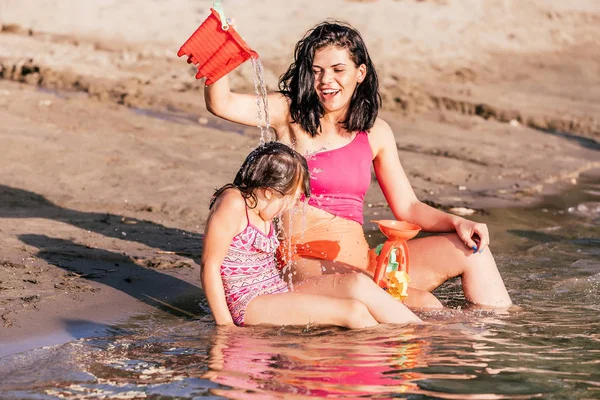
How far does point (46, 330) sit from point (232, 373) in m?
0.96

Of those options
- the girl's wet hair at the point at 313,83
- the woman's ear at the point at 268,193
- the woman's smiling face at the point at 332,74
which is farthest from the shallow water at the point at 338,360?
the woman's smiling face at the point at 332,74

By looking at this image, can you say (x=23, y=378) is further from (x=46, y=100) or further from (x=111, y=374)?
(x=46, y=100)

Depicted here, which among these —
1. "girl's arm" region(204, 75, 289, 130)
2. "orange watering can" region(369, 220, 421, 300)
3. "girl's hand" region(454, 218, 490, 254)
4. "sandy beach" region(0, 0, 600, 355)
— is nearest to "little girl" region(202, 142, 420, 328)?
"orange watering can" region(369, 220, 421, 300)

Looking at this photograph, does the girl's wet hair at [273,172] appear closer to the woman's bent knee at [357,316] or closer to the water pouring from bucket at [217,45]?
the water pouring from bucket at [217,45]

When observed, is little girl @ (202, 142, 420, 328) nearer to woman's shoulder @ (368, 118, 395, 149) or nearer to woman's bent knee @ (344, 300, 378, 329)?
woman's bent knee @ (344, 300, 378, 329)

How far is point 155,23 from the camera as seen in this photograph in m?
12.4

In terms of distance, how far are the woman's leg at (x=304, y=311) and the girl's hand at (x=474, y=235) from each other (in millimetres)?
657

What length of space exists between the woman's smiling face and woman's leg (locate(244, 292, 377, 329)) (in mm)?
970

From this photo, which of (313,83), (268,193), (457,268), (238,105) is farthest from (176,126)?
(268,193)

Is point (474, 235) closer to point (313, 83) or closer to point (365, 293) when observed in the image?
point (365, 293)

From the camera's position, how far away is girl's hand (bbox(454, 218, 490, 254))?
4.60 m

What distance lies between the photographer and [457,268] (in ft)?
15.4

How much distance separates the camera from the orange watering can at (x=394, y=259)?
446 cm

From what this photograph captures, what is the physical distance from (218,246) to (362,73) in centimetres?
119
